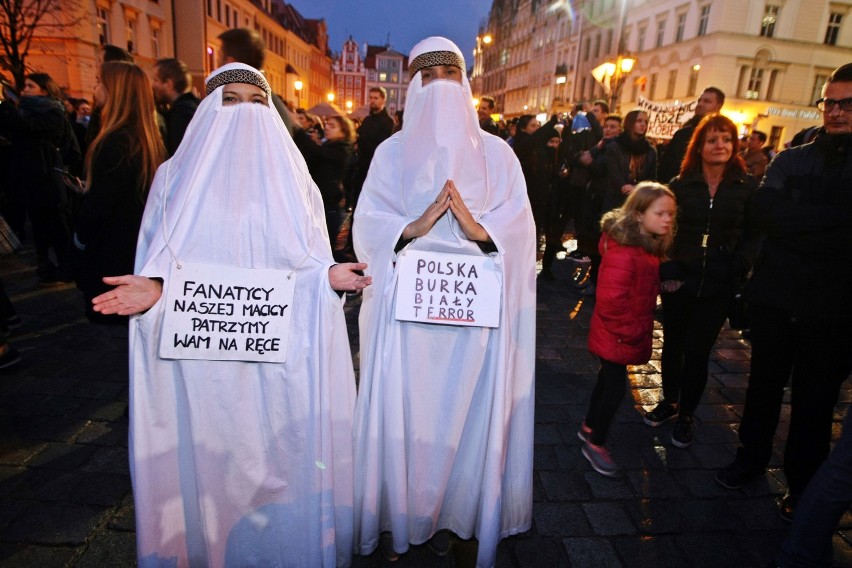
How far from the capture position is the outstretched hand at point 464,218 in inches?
91.7

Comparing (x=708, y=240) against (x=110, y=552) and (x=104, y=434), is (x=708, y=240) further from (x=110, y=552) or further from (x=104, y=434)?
(x=104, y=434)

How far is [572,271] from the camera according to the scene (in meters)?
8.45

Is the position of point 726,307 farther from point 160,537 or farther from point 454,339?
point 160,537

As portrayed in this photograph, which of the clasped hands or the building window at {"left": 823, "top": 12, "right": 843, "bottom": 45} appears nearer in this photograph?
the clasped hands

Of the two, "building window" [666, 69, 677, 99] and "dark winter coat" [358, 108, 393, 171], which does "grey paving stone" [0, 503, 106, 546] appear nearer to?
"dark winter coat" [358, 108, 393, 171]

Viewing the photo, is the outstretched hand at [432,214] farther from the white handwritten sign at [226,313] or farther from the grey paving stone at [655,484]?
the grey paving stone at [655,484]

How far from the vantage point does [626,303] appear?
329 centimetres

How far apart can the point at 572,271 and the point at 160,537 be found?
290 inches

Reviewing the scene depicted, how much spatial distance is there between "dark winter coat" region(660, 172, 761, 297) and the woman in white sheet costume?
7.95 feet

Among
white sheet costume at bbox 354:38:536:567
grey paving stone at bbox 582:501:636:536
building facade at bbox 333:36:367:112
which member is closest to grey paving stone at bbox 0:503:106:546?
white sheet costume at bbox 354:38:536:567

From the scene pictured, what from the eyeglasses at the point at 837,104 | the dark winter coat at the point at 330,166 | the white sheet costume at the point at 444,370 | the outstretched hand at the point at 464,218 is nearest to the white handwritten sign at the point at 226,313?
the white sheet costume at the point at 444,370

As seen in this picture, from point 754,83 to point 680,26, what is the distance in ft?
22.1

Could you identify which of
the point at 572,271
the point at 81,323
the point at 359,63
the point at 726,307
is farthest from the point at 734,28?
the point at 359,63

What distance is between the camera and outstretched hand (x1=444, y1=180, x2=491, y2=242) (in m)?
2.33
